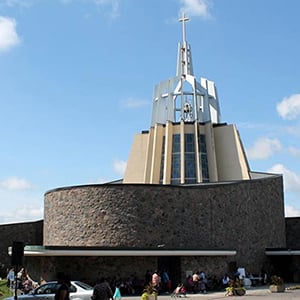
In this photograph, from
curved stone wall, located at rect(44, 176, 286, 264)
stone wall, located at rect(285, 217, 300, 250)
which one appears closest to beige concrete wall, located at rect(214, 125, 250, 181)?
stone wall, located at rect(285, 217, 300, 250)

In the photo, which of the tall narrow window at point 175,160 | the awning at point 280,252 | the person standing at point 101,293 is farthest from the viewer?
the tall narrow window at point 175,160

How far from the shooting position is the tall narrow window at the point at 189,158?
52375mm

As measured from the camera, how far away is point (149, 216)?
1385 inches

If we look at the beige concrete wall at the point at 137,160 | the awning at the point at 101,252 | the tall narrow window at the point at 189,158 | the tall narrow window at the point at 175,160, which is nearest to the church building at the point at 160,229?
the awning at the point at 101,252

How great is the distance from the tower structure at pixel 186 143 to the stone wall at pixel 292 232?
560cm

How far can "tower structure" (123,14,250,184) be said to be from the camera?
5275 centimetres

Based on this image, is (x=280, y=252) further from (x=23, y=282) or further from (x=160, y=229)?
(x=23, y=282)

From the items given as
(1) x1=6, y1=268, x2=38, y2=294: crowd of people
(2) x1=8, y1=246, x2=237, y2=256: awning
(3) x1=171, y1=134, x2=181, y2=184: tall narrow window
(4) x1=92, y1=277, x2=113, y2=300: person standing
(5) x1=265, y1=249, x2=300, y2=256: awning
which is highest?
(3) x1=171, y1=134, x2=181, y2=184: tall narrow window

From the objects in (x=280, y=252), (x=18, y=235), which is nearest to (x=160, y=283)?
(x=280, y=252)

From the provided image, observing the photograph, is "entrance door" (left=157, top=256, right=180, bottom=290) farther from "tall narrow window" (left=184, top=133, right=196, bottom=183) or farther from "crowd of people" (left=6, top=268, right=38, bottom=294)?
"tall narrow window" (left=184, top=133, right=196, bottom=183)

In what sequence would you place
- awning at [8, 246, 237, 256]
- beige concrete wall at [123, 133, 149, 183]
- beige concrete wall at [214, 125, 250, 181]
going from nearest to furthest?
awning at [8, 246, 237, 256], beige concrete wall at [214, 125, 250, 181], beige concrete wall at [123, 133, 149, 183]

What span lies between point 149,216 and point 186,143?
19.4 metres

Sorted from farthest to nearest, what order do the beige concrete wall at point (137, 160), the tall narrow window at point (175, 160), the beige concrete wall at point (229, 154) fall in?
1. the beige concrete wall at point (137, 160)
2. the beige concrete wall at point (229, 154)
3. the tall narrow window at point (175, 160)

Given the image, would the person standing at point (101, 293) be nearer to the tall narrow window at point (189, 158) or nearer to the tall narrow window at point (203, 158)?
the tall narrow window at point (189, 158)
